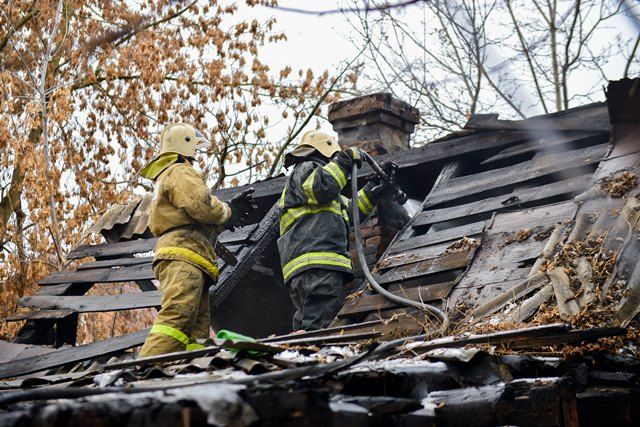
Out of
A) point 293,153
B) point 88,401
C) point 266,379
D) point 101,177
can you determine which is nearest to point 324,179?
point 293,153

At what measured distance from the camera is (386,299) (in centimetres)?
579

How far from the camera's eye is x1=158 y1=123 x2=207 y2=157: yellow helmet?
638 centimetres

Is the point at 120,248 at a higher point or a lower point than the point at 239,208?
higher

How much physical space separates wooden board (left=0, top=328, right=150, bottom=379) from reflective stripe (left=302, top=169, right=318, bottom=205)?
1.77 metres

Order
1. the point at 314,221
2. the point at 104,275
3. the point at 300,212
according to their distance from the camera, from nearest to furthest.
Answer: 1. the point at 314,221
2. the point at 300,212
3. the point at 104,275

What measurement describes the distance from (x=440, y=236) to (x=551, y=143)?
133cm

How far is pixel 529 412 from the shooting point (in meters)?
3.09

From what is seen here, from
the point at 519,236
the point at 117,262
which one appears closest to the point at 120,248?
the point at 117,262

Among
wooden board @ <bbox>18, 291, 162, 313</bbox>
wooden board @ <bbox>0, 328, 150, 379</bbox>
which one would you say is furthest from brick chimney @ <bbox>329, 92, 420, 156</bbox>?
wooden board @ <bbox>0, 328, 150, 379</bbox>

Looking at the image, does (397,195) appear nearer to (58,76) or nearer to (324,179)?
(324,179)

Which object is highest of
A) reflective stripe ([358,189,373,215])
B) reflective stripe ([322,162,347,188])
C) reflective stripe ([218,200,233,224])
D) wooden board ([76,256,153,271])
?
wooden board ([76,256,153,271])

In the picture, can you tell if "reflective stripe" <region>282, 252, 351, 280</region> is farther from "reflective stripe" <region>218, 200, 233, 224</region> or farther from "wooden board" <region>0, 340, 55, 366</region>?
"wooden board" <region>0, 340, 55, 366</region>

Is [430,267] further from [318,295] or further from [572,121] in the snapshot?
[572,121]

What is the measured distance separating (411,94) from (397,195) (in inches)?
373
